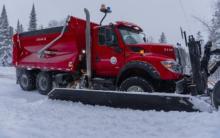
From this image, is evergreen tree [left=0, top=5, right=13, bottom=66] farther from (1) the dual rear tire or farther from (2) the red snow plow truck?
(2) the red snow plow truck

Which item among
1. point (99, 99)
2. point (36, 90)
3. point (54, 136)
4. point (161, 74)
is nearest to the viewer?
point (54, 136)

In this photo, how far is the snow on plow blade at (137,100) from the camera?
631cm

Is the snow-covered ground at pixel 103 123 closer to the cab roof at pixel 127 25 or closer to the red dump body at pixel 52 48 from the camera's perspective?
the cab roof at pixel 127 25

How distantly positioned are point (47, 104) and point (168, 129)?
3.43 m

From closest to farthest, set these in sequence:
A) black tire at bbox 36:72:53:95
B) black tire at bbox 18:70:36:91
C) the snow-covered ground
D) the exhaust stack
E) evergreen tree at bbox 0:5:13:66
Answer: the snow-covered ground → the exhaust stack → black tire at bbox 36:72:53:95 → black tire at bbox 18:70:36:91 → evergreen tree at bbox 0:5:13:66

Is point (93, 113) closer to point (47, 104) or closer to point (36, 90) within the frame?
point (47, 104)

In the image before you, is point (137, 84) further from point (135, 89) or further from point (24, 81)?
point (24, 81)

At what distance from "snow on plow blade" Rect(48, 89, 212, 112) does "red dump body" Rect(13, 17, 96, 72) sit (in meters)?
2.92

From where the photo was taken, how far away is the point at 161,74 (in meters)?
8.67

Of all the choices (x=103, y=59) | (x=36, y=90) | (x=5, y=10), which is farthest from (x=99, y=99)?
(x=5, y=10)

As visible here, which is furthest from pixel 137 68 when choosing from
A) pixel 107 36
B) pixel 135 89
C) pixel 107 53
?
pixel 107 36

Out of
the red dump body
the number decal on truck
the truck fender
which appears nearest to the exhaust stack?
the red dump body

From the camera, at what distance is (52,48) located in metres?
11.7

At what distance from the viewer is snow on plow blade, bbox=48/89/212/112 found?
20.7 feet
